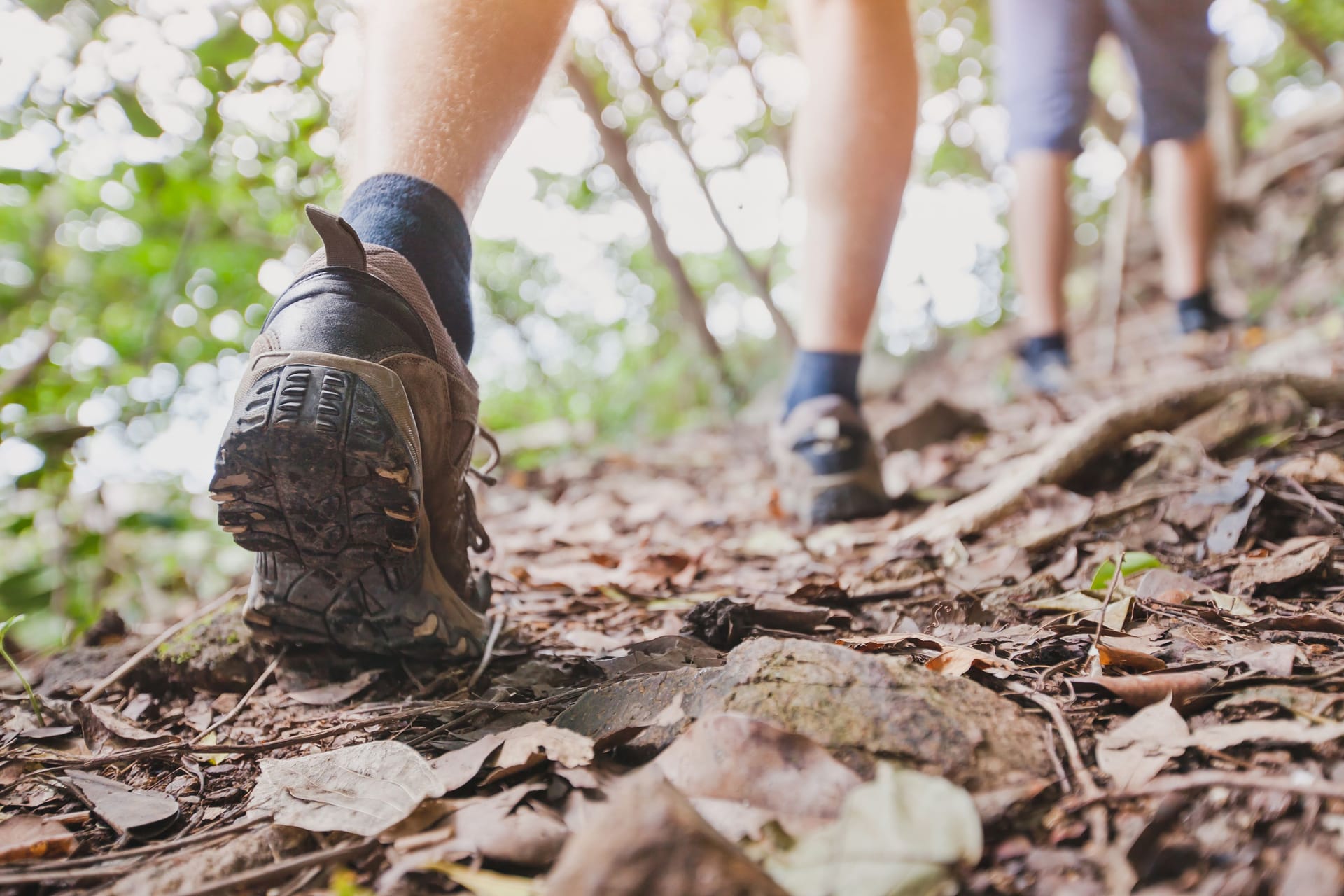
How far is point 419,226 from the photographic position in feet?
3.49

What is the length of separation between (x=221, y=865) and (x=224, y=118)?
7.61ft

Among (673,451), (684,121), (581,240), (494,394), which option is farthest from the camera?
(494,394)

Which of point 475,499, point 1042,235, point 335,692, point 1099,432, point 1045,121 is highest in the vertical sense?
point 1045,121

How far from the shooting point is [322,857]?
0.63m

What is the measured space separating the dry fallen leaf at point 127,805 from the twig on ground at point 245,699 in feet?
0.38

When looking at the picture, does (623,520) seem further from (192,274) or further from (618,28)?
(618,28)

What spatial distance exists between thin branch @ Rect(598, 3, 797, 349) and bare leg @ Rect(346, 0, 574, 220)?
9.93 feet

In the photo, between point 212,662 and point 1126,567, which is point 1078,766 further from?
point 212,662

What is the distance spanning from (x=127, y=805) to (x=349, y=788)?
9.8 inches

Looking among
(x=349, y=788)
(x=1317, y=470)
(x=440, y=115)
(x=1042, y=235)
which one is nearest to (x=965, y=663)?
(x=349, y=788)

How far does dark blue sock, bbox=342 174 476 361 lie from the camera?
105 cm

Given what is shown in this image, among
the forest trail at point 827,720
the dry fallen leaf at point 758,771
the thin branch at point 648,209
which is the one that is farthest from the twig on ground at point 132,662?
the thin branch at point 648,209

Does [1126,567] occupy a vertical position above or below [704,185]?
below

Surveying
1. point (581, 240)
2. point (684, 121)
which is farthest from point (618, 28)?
point (581, 240)
